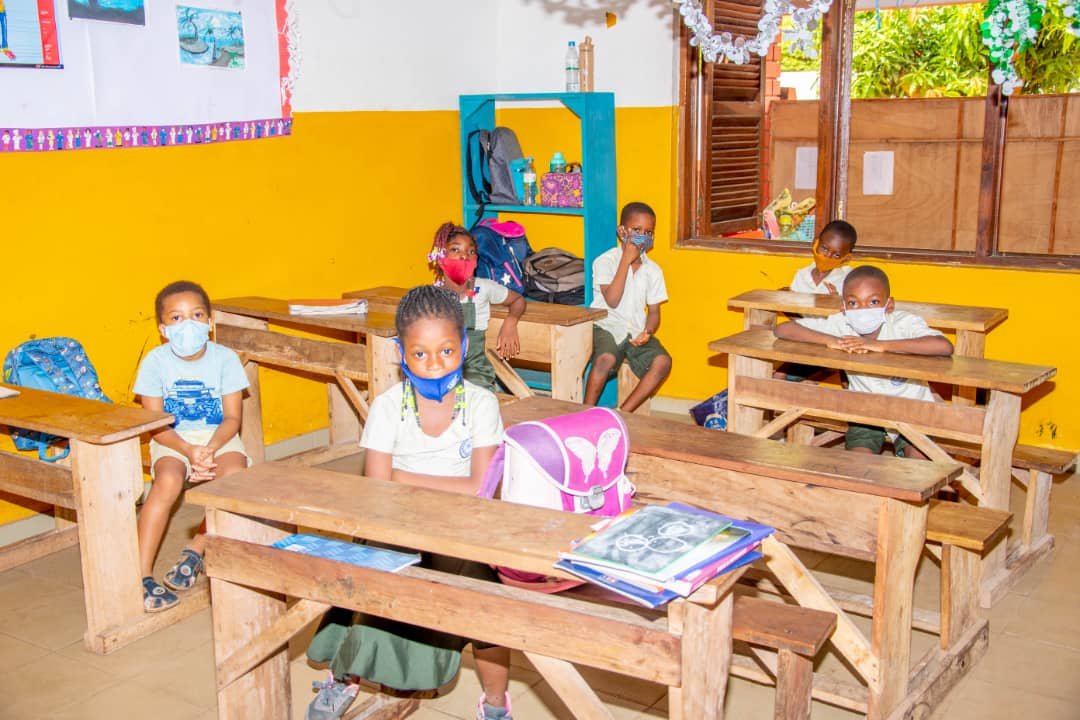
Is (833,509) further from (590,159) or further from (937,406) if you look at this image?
(590,159)

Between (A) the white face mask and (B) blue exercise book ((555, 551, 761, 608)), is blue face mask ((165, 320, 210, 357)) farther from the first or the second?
(A) the white face mask

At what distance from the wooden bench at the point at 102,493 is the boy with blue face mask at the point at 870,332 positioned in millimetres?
2398

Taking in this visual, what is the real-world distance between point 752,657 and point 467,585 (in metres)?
1.41

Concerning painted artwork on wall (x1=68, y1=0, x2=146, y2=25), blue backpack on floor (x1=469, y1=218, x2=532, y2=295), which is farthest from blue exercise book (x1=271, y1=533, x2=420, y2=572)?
blue backpack on floor (x1=469, y1=218, x2=532, y2=295)

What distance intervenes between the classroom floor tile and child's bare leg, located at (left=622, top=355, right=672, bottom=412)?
1.73m

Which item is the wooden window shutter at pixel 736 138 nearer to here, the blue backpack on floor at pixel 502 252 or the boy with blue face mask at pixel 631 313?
the boy with blue face mask at pixel 631 313

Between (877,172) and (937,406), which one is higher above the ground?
(877,172)

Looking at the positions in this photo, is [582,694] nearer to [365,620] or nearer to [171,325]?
[365,620]

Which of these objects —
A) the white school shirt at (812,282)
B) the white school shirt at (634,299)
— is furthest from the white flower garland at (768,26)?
the white school shirt at (634,299)

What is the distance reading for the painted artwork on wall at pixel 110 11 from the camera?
4383mm

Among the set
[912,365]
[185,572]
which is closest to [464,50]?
[912,365]

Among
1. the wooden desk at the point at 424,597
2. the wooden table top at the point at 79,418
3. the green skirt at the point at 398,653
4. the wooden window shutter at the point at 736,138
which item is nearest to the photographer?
the wooden desk at the point at 424,597

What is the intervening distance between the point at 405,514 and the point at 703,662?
0.70m

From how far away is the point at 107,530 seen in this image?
11.3 feet
